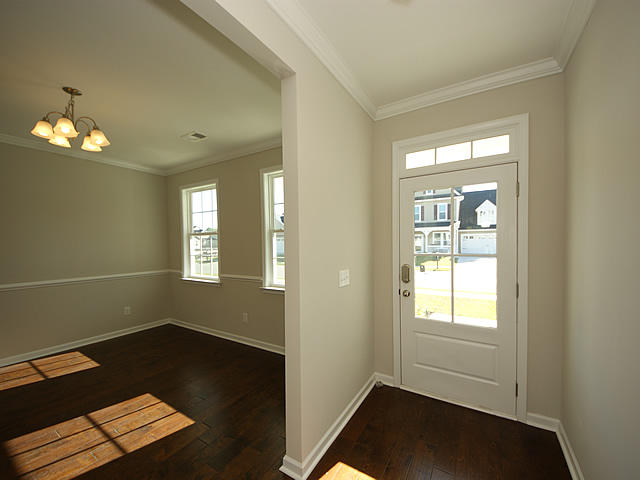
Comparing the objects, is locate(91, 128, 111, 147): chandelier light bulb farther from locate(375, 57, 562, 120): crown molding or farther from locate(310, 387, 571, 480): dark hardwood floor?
locate(310, 387, 571, 480): dark hardwood floor

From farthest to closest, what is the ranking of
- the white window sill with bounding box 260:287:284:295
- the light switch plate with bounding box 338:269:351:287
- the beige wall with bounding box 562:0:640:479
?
the white window sill with bounding box 260:287:284:295, the light switch plate with bounding box 338:269:351:287, the beige wall with bounding box 562:0:640:479

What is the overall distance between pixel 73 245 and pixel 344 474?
4.53m

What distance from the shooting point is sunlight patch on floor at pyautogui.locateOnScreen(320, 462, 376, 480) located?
1.59 m

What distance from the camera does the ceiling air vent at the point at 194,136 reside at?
3244 millimetres

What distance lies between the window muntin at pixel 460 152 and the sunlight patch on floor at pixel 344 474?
2397 millimetres

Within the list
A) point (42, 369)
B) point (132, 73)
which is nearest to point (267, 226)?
point (132, 73)

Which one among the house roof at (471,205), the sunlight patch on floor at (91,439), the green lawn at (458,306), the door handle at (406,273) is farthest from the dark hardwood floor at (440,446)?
→ the house roof at (471,205)

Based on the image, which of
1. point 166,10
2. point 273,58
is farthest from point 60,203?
point 273,58

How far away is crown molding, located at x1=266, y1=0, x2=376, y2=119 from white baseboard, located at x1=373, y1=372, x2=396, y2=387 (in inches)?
105

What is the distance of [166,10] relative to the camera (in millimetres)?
1495

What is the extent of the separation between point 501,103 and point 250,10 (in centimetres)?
201

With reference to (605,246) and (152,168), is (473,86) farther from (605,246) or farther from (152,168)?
(152,168)

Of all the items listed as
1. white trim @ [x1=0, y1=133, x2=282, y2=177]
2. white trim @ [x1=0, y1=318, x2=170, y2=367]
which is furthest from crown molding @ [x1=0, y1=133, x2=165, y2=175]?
white trim @ [x1=0, y1=318, x2=170, y2=367]

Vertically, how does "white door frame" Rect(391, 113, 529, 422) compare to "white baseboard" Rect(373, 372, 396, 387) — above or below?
above
